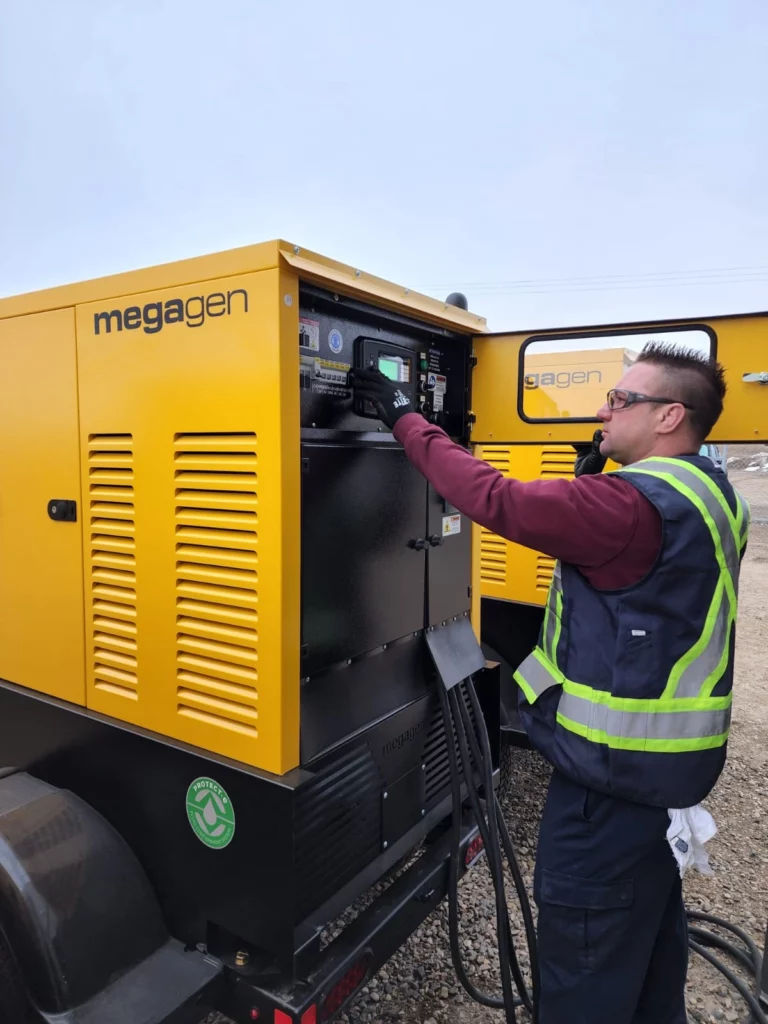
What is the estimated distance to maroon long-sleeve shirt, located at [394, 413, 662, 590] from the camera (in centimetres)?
164

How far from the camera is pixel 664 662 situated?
5.49 ft

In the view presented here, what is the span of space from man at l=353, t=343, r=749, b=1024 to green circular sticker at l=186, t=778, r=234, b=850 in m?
0.83

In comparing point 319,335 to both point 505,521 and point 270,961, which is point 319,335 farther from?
point 270,961

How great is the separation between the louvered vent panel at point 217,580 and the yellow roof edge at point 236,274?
411 mm

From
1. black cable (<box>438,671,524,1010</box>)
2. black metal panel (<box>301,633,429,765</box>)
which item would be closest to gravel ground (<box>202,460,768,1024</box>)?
black cable (<box>438,671,524,1010</box>)

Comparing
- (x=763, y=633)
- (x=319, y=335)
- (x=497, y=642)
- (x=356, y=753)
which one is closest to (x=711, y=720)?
(x=356, y=753)

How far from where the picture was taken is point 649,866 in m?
1.76

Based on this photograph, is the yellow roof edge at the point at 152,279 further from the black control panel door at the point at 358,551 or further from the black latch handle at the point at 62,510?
the black latch handle at the point at 62,510

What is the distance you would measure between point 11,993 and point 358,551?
1445 mm

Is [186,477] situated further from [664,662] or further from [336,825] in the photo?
[664,662]

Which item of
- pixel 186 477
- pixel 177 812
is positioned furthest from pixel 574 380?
pixel 177 812

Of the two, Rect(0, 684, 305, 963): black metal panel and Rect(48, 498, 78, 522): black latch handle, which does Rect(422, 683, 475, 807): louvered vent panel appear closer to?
Rect(0, 684, 305, 963): black metal panel

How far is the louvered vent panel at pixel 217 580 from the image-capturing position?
1.76 metres

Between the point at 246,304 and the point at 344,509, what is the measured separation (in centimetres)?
61
